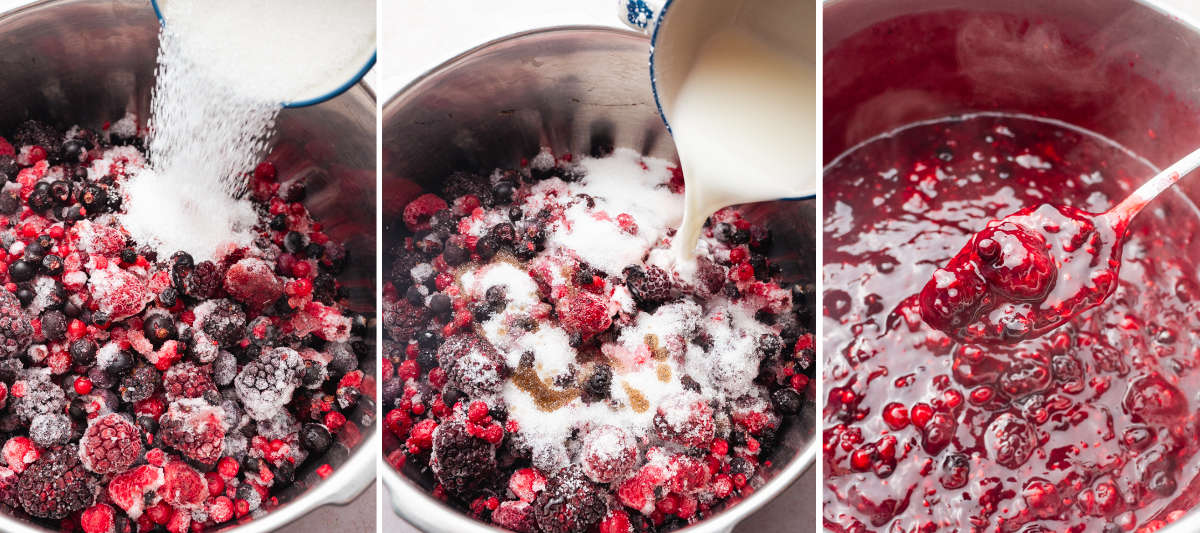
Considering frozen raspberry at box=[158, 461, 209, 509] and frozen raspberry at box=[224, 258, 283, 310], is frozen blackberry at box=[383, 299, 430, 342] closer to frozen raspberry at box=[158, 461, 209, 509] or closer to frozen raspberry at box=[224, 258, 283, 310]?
frozen raspberry at box=[224, 258, 283, 310]

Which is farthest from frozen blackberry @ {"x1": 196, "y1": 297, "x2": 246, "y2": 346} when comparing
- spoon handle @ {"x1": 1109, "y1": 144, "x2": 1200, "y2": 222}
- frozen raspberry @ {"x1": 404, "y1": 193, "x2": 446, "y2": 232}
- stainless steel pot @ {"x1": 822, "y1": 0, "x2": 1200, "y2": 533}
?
spoon handle @ {"x1": 1109, "y1": 144, "x2": 1200, "y2": 222}

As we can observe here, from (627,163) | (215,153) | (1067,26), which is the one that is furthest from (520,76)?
(1067,26)

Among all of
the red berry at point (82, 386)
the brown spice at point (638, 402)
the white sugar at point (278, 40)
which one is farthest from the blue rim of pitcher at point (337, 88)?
the red berry at point (82, 386)

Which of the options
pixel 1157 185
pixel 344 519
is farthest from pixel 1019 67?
pixel 344 519

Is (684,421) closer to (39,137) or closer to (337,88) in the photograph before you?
(337,88)

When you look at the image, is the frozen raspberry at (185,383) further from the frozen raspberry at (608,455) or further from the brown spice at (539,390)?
the frozen raspberry at (608,455)

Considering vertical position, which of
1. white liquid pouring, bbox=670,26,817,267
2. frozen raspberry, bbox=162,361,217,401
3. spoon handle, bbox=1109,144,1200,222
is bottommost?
frozen raspberry, bbox=162,361,217,401

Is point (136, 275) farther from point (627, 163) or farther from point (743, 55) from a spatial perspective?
point (743, 55)
